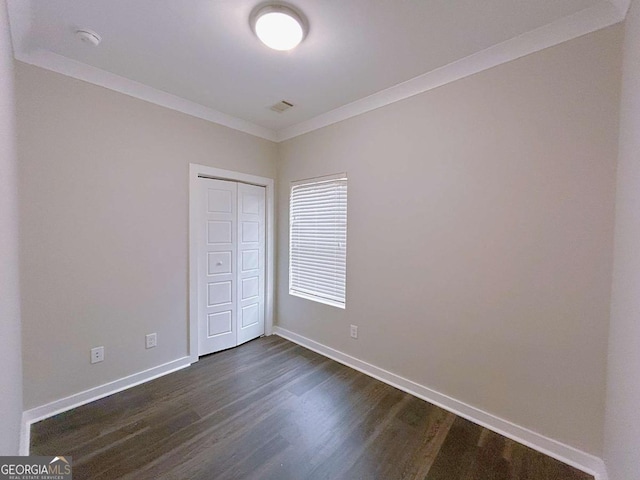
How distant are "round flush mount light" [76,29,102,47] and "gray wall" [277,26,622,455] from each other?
2.03 meters

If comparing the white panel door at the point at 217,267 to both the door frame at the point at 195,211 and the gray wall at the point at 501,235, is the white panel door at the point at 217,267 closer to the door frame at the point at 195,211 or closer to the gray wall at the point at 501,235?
the door frame at the point at 195,211

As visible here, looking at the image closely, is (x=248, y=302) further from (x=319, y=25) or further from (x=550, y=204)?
(x=550, y=204)

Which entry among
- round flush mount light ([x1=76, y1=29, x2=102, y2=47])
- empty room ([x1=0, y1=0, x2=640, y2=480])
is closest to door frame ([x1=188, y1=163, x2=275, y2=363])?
empty room ([x1=0, y1=0, x2=640, y2=480])

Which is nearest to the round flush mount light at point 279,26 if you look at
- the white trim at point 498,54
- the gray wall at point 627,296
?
the white trim at point 498,54

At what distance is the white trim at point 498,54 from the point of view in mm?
1395

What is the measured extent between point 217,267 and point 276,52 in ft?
6.98

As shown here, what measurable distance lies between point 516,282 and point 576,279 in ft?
0.94

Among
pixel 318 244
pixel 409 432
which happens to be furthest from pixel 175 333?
pixel 409 432

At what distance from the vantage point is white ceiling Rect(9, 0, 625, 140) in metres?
1.41

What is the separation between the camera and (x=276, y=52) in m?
1.79

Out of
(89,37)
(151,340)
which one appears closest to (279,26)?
(89,37)

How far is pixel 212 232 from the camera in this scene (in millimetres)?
2758

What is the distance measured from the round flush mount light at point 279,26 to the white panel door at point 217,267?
1565mm

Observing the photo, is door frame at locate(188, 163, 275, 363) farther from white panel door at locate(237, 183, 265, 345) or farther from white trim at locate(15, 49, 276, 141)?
white trim at locate(15, 49, 276, 141)
